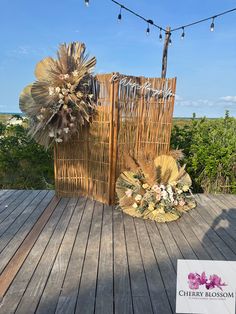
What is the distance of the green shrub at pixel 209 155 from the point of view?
4.02 meters

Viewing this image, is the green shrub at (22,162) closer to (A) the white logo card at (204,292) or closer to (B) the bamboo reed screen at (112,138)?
(B) the bamboo reed screen at (112,138)

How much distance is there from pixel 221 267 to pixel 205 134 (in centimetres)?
301

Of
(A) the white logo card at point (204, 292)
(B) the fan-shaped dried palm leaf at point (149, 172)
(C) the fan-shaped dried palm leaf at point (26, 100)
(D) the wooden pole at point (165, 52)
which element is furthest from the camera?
(D) the wooden pole at point (165, 52)

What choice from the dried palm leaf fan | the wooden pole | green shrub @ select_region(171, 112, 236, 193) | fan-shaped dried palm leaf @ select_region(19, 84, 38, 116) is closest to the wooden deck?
green shrub @ select_region(171, 112, 236, 193)

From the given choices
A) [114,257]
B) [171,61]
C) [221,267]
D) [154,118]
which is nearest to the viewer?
[221,267]

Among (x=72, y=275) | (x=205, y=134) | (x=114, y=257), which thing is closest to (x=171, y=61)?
(x=205, y=134)

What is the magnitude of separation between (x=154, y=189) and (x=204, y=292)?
1.71 meters

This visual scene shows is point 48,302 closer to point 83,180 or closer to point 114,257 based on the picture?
point 114,257

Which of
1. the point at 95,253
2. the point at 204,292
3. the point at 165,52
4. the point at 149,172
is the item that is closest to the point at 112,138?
the point at 149,172

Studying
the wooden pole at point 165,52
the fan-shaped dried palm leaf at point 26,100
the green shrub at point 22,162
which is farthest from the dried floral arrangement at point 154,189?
the wooden pole at point 165,52

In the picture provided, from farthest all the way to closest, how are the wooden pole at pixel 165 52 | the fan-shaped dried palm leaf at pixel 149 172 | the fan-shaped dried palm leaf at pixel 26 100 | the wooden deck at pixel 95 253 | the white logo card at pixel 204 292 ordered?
1. the wooden pole at pixel 165 52
2. the fan-shaped dried palm leaf at pixel 26 100
3. the fan-shaped dried palm leaf at pixel 149 172
4. the wooden deck at pixel 95 253
5. the white logo card at pixel 204 292

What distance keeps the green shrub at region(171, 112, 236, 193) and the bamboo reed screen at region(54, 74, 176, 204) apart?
985 millimetres

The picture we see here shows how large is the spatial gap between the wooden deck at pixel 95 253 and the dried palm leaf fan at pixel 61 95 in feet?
3.54

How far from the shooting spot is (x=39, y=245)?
2244mm
